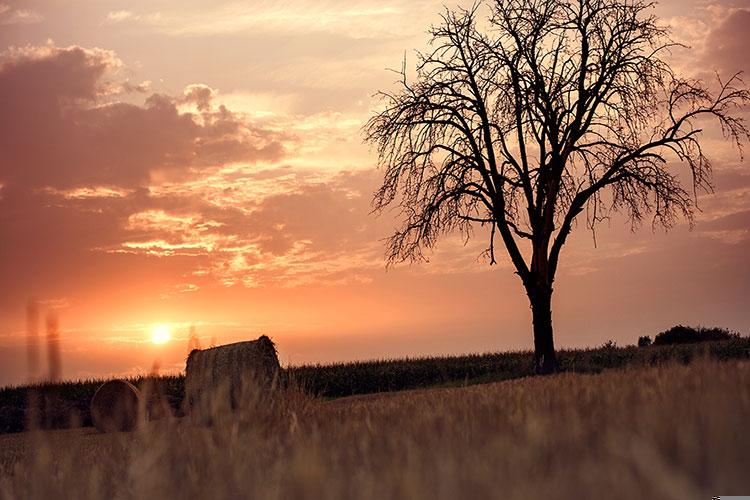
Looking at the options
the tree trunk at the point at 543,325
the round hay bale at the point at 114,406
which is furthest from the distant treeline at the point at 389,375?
the round hay bale at the point at 114,406

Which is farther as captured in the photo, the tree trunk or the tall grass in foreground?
the tree trunk

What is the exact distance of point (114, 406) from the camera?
753 inches

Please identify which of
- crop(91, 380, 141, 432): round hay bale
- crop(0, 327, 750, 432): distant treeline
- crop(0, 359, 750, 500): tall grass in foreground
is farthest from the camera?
crop(0, 327, 750, 432): distant treeline

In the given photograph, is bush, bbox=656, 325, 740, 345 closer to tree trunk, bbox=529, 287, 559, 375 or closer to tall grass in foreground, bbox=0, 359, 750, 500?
tree trunk, bbox=529, 287, 559, 375

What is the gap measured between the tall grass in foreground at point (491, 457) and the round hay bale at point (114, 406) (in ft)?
49.1

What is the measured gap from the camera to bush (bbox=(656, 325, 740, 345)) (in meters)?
33.0

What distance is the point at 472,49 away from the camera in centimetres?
2369

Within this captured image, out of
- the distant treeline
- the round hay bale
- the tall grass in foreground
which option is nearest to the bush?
the distant treeline

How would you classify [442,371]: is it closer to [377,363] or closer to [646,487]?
[377,363]

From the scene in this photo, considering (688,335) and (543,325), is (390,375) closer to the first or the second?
(543,325)

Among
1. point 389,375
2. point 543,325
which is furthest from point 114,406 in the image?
point 543,325

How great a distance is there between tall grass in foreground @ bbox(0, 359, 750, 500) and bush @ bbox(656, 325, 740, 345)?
98.6 ft

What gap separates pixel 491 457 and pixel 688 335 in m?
33.1

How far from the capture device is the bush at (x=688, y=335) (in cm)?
3303
